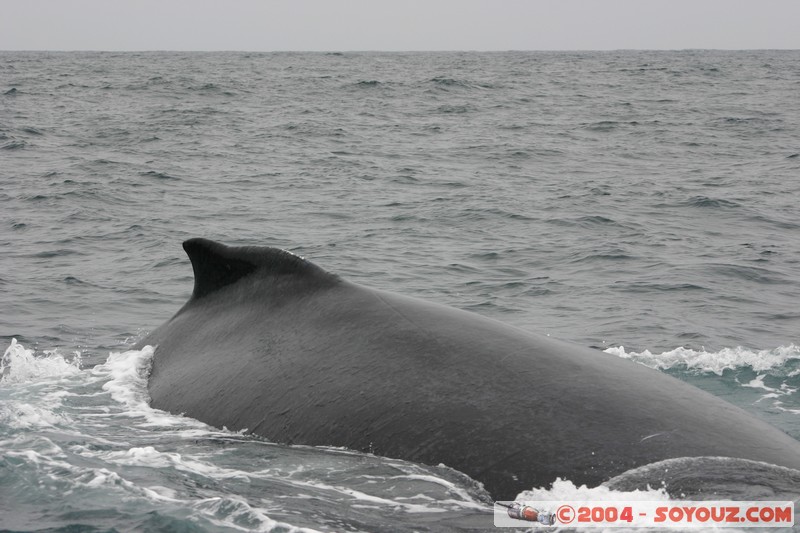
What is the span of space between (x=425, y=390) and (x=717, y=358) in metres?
5.84

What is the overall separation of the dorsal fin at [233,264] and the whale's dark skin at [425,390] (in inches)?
0.5

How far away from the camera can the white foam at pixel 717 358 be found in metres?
9.85

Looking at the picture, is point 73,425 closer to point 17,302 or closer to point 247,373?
point 247,373

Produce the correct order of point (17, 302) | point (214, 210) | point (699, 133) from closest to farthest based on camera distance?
point (17, 302) → point (214, 210) → point (699, 133)

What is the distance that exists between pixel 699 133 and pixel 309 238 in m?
22.1

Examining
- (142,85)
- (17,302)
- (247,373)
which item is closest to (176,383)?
(247,373)

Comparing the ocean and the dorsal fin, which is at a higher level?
the dorsal fin

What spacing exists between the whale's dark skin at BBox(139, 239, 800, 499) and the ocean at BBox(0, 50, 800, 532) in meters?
0.16

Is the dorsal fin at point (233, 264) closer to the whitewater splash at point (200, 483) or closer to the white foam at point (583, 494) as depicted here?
the whitewater splash at point (200, 483)

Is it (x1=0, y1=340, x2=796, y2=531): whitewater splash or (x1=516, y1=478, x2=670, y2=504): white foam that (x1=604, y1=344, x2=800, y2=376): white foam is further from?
(x1=516, y1=478, x2=670, y2=504): white foam

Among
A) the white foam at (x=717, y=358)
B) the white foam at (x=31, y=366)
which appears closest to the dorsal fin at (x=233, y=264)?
the white foam at (x=31, y=366)

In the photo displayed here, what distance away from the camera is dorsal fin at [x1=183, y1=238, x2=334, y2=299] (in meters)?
6.24

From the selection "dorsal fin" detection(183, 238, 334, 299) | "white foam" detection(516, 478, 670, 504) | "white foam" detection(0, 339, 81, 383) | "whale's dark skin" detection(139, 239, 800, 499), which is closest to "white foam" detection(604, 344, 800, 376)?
"whale's dark skin" detection(139, 239, 800, 499)

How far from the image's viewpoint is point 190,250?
6.98 m
